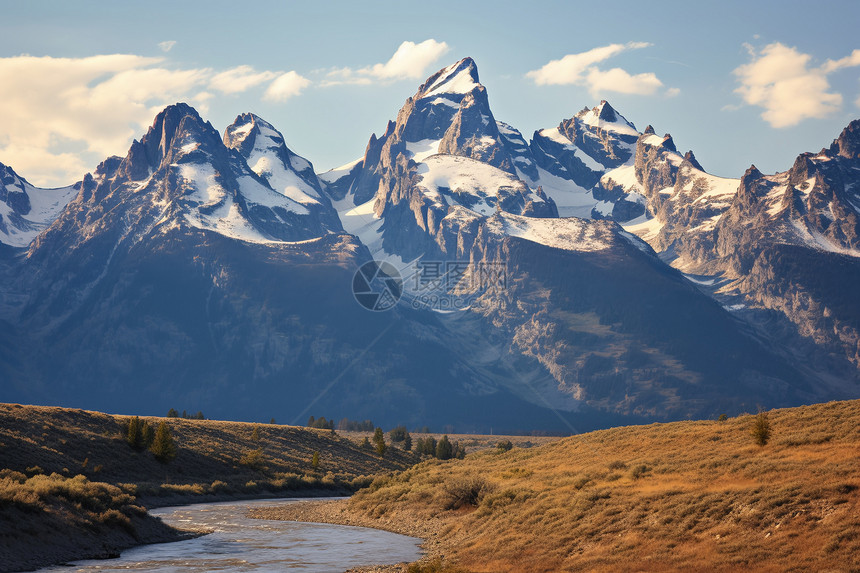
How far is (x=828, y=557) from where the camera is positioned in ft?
128

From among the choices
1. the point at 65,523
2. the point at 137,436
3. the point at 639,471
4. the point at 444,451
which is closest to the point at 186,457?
the point at 137,436

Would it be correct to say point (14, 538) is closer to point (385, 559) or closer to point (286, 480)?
point (385, 559)

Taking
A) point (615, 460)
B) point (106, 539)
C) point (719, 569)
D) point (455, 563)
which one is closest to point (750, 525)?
point (719, 569)

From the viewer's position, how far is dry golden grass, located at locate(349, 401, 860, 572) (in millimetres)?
42562

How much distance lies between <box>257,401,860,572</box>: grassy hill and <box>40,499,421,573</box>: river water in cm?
424

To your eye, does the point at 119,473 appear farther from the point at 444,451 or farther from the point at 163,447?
the point at 444,451

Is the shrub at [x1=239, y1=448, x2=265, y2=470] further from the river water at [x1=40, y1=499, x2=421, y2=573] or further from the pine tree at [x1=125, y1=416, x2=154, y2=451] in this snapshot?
the river water at [x1=40, y1=499, x2=421, y2=573]

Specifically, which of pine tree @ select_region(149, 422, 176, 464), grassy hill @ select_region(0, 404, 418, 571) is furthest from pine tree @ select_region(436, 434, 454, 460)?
pine tree @ select_region(149, 422, 176, 464)

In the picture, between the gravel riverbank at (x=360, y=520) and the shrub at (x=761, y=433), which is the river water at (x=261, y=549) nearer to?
the gravel riverbank at (x=360, y=520)

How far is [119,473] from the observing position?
310ft

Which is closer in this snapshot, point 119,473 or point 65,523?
point 65,523

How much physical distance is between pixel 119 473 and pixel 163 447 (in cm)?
1142

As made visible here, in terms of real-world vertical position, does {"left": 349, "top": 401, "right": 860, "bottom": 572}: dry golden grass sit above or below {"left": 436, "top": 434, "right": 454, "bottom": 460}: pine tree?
above

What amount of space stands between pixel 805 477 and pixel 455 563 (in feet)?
71.9
